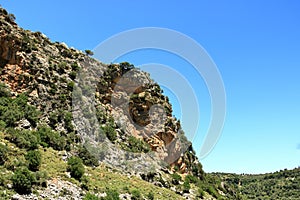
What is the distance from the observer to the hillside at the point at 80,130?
81.8 ft

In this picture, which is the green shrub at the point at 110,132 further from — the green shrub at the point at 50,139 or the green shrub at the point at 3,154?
the green shrub at the point at 3,154

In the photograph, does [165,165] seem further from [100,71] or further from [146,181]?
[100,71]

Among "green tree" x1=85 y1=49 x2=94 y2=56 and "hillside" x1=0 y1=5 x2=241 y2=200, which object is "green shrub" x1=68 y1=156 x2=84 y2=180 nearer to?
"hillside" x1=0 y1=5 x2=241 y2=200

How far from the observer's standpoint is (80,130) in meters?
39.7

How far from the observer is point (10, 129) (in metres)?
29.0

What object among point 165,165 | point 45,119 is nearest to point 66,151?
point 45,119

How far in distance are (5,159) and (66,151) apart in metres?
10.5

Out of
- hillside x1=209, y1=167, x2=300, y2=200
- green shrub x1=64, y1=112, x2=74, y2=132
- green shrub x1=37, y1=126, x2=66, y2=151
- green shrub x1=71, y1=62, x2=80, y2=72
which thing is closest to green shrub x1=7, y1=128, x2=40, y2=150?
green shrub x1=37, y1=126, x2=66, y2=151

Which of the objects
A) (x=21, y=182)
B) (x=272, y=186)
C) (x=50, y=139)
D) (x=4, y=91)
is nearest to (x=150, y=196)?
(x=50, y=139)

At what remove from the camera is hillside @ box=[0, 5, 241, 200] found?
24938 mm

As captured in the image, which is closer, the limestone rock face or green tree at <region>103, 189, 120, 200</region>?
green tree at <region>103, 189, 120, 200</region>

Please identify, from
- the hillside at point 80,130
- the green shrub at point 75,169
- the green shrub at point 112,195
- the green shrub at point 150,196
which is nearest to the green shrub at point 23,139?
the hillside at point 80,130

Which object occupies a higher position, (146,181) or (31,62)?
(31,62)

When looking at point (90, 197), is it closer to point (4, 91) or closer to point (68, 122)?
point (68, 122)
